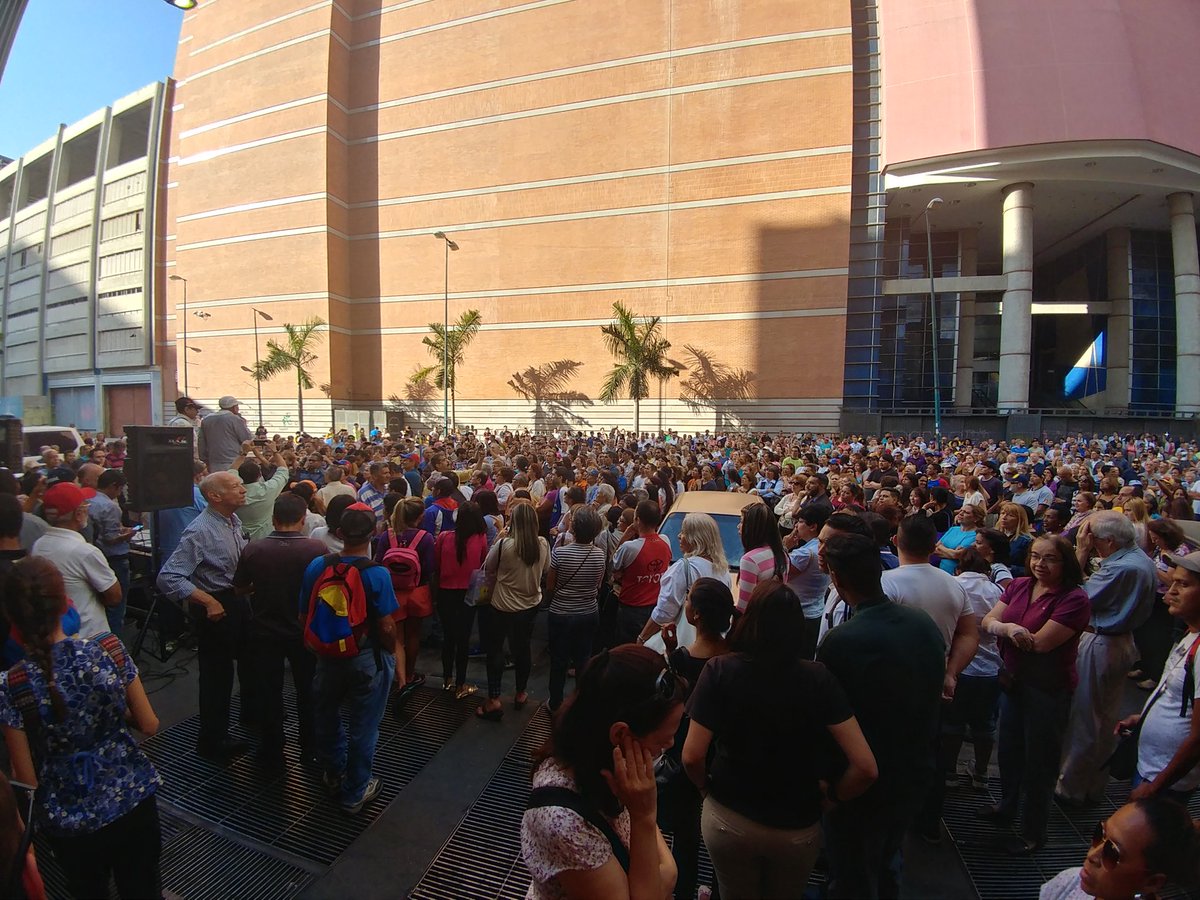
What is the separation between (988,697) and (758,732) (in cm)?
279

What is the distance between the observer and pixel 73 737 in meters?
2.08

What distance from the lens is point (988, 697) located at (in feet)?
12.3

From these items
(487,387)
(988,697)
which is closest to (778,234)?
(487,387)

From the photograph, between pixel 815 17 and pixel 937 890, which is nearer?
pixel 937 890

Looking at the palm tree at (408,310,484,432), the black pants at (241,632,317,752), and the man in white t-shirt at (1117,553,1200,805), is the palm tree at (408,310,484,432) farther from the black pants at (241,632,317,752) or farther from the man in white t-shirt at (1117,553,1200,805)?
the man in white t-shirt at (1117,553,1200,805)

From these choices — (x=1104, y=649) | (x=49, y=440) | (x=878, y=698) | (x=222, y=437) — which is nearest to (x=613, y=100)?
(x=49, y=440)

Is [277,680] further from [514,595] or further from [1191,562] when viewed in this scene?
[1191,562]

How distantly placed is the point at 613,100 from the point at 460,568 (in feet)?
100

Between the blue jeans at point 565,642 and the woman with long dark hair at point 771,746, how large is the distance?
2.53m

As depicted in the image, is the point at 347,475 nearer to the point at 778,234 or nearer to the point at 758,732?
the point at 758,732

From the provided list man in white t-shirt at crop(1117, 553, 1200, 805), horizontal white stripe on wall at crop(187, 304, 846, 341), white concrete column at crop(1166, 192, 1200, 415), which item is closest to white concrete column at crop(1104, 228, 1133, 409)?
white concrete column at crop(1166, 192, 1200, 415)

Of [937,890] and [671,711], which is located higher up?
[671,711]

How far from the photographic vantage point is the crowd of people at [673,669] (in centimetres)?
166

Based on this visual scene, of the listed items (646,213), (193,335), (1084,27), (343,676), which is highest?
(1084,27)
